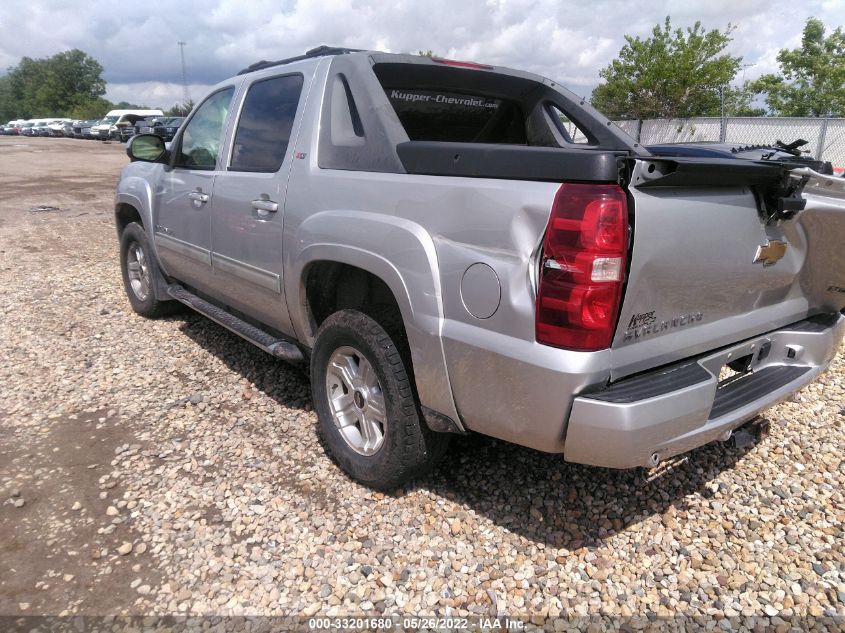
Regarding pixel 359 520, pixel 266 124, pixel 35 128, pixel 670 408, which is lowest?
pixel 359 520

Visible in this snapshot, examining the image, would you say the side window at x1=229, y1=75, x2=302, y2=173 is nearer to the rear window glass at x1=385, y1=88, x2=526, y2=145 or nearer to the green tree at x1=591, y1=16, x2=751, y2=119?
the rear window glass at x1=385, y1=88, x2=526, y2=145

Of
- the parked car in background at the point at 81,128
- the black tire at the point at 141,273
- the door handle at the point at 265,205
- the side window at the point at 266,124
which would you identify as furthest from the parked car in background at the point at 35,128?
the door handle at the point at 265,205

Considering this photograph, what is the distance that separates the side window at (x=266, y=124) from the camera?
337 cm

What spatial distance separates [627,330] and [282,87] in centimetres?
244

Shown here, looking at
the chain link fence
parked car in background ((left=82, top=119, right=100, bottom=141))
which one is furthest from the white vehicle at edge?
the chain link fence

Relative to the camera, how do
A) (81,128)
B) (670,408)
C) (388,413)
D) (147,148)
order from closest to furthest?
(670,408) → (388,413) → (147,148) → (81,128)

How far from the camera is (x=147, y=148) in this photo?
475cm

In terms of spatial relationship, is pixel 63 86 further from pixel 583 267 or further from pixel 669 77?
pixel 583 267

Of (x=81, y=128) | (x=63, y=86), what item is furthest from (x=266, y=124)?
(x=63, y=86)

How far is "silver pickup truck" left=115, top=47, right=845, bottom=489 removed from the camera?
A: 205 cm

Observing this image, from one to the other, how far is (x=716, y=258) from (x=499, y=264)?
87cm

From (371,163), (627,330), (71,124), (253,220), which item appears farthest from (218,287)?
(71,124)

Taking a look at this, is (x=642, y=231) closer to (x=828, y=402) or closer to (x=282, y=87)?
(x=282, y=87)

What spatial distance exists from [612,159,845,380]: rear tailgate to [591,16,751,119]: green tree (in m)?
26.5
